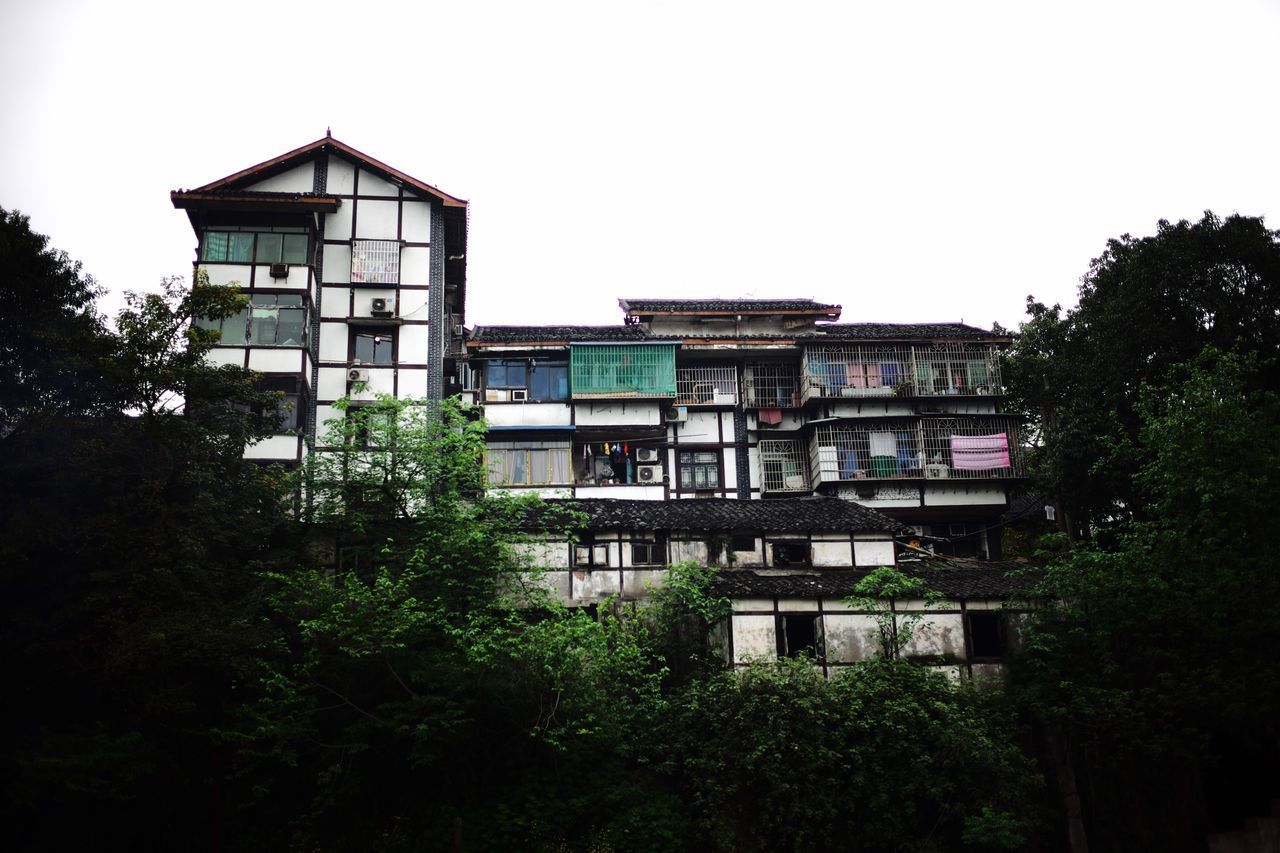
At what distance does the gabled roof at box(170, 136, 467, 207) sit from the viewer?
33.6 metres

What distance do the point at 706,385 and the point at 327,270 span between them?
14.2 metres

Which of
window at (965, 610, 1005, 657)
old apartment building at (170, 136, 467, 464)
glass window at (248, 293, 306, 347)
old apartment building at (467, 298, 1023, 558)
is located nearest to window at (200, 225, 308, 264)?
old apartment building at (170, 136, 467, 464)

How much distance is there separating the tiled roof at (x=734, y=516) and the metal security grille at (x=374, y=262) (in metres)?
10.2

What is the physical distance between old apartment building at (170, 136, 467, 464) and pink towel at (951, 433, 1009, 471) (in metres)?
18.2

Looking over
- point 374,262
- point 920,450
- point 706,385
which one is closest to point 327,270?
point 374,262

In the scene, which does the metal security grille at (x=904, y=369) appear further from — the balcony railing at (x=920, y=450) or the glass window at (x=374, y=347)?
the glass window at (x=374, y=347)

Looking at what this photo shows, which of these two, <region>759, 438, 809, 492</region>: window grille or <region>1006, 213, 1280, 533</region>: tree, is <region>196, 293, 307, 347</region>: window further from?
<region>1006, 213, 1280, 533</region>: tree

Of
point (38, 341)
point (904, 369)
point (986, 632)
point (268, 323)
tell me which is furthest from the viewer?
point (904, 369)

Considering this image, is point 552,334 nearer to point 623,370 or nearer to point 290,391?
point 623,370

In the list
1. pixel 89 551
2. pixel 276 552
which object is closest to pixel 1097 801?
pixel 276 552

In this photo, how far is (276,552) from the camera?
80.4 feet

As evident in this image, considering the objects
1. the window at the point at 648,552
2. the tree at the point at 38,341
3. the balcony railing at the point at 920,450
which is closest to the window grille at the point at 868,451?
the balcony railing at the point at 920,450

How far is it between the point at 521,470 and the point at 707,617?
12656 mm

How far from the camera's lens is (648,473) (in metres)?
37.0
